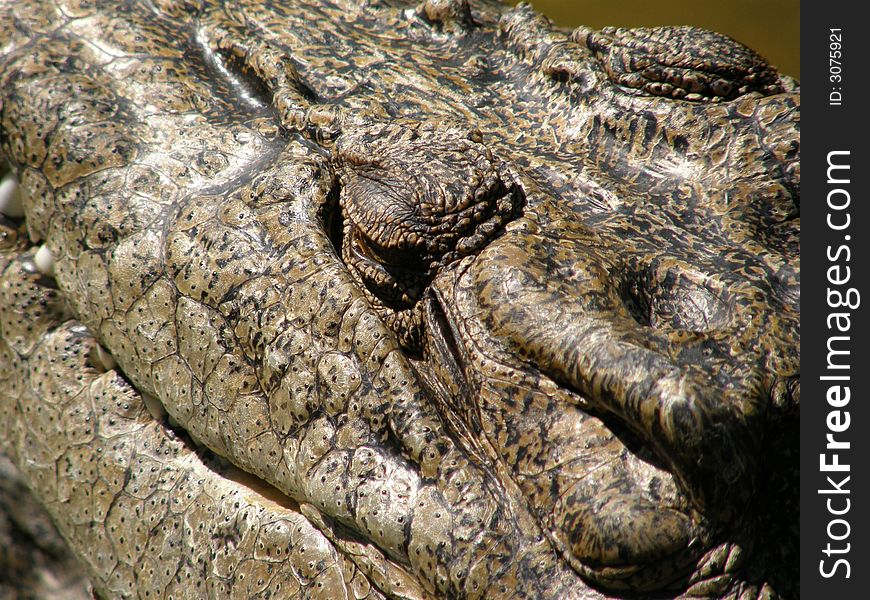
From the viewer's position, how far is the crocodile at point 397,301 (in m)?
1.54

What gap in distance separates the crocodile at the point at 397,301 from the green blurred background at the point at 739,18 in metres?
2.99

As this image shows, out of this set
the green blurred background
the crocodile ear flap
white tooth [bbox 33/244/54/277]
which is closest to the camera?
the crocodile ear flap

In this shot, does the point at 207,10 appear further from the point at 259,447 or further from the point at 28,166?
the point at 259,447

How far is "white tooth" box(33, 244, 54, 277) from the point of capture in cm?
222

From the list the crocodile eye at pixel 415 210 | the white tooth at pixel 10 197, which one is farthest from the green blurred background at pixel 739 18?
the white tooth at pixel 10 197

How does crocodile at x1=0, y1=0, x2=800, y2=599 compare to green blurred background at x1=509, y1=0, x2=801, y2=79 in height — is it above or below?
below

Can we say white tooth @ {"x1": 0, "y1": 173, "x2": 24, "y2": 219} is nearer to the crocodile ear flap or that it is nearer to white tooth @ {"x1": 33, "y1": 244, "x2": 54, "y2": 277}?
white tooth @ {"x1": 33, "y1": 244, "x2": 54, "y2": 277}

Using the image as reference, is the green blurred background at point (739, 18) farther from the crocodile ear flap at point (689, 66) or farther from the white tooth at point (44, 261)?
the white tooth at point (44, 261)

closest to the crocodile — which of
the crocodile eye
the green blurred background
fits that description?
the crocodile eye

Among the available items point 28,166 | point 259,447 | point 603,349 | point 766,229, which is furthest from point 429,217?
point 28,166

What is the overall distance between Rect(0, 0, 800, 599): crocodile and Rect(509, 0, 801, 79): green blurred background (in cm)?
299

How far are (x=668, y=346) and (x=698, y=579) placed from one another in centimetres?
42

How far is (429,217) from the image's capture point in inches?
69.7
